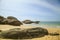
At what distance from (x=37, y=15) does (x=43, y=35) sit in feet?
1.19

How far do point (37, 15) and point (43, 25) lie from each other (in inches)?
8.2

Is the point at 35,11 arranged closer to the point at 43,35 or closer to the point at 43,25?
the point at 43,25

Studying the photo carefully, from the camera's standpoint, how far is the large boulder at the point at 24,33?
7.07 ft

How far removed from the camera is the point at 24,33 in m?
2.17

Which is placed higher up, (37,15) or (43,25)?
(37,15)

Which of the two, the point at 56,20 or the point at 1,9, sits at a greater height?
the point at 1,9

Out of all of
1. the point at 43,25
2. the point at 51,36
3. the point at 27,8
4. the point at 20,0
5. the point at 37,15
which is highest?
the point at 20,0

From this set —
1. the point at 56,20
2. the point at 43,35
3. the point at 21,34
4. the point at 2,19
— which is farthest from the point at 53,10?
the point at 2,19

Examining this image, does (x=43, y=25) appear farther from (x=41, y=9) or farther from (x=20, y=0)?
(x=20, y=0)

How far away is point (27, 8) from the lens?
7.47ft

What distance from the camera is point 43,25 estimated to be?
86.3 inches

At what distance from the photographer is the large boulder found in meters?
2.15

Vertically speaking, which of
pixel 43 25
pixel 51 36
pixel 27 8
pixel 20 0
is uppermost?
pixel 20 0

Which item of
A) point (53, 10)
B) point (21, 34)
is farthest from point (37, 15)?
point (21, 34)
